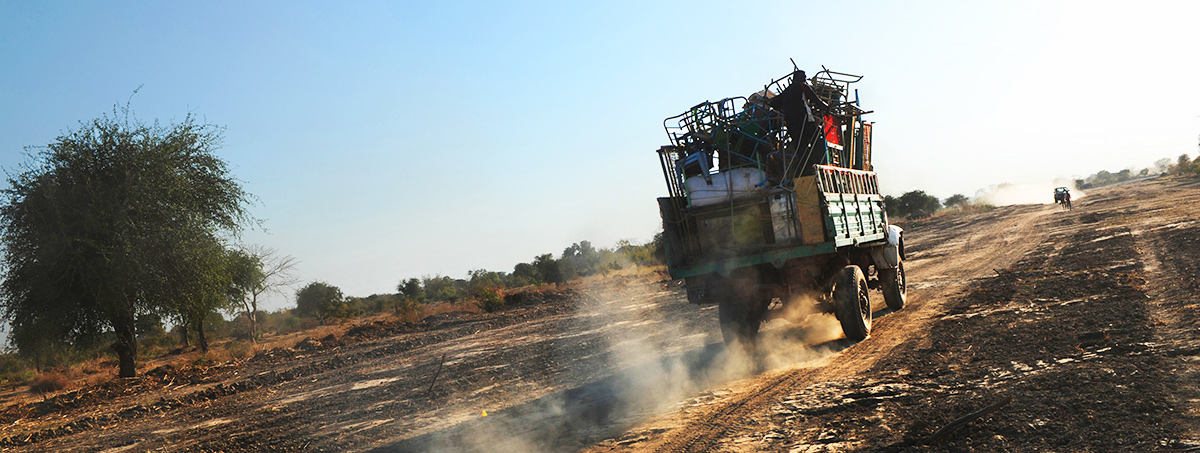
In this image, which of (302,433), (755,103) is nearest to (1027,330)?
(755,103)

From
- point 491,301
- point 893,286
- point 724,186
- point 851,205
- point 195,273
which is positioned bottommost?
point 893,286

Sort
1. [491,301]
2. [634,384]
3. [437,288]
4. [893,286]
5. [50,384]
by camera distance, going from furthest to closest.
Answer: [437,288] < [491,301] < [50,384] < [893,286] < [634,384]

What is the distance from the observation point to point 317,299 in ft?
160

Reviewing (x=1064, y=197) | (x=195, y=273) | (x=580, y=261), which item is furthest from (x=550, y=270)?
(x=1064, y=197)

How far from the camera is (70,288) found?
16734 mm

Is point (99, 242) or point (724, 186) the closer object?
point (724, 186)

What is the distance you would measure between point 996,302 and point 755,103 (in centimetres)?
506

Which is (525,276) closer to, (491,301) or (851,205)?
(491,301)

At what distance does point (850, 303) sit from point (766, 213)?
162 centimetres

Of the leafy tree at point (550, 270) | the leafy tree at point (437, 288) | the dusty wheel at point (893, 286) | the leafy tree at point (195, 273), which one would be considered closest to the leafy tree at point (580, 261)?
the leafy tree at point (550, 270)

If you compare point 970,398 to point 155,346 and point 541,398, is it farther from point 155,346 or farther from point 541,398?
point 155,346

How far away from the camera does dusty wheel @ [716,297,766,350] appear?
9898 millimetres

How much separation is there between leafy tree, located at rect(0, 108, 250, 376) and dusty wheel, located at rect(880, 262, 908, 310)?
16066mm

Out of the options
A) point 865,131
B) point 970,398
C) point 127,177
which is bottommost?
point 970,398
